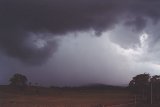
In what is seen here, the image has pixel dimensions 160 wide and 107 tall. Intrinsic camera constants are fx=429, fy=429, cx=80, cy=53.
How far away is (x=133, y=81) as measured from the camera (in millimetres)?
125062

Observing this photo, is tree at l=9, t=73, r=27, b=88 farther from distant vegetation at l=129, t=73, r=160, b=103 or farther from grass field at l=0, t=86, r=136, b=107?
distant vegetation at l=129, t=73, r=160, b=103

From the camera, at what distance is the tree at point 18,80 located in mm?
152375

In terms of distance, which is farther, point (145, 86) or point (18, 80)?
point (18, 80)

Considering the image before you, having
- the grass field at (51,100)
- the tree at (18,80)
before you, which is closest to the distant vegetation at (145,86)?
the grass field at (51,100)

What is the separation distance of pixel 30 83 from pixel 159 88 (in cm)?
6883

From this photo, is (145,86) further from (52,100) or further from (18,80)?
(18,80)

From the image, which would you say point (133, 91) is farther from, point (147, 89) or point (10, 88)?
point (10, 88)

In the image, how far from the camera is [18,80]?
15488 centimetres

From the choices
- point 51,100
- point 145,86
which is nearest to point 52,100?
point 51,100

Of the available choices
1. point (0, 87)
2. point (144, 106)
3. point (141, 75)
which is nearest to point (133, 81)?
point (141, 75)

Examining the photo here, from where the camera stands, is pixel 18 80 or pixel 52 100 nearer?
pixel 52 100

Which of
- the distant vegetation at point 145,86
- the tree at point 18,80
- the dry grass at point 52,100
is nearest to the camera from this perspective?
the dry grass at point 52,100

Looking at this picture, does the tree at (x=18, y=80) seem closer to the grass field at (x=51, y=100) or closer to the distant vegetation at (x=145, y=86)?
the grass field at (x=51, y=100)

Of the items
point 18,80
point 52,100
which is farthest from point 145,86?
point 18,80
